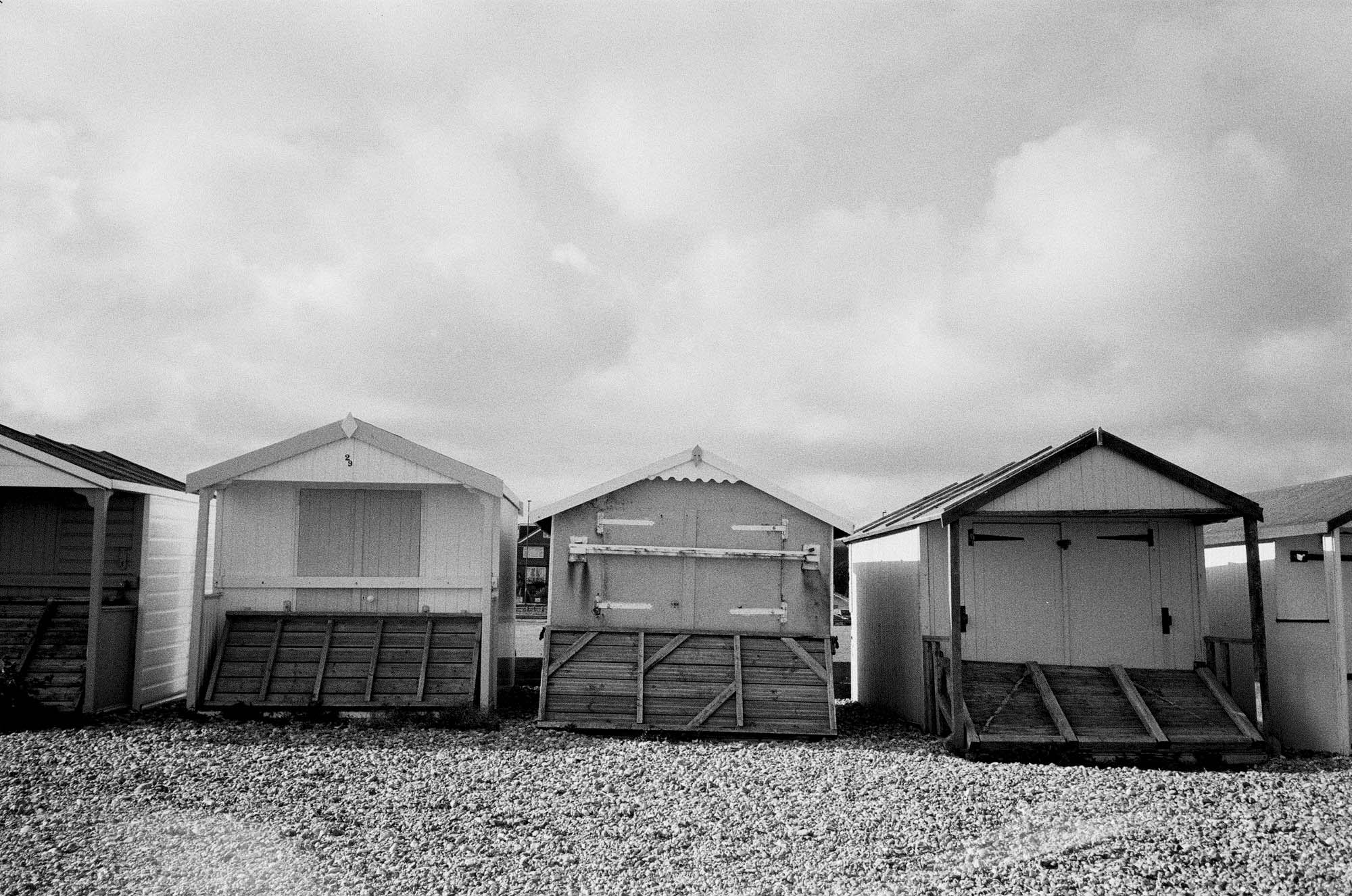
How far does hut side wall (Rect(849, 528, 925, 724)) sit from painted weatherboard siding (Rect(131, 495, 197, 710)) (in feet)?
31.3

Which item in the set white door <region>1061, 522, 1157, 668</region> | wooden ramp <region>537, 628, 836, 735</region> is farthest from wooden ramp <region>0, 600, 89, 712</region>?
white door <region>1061, 522, 1157, 668</region>

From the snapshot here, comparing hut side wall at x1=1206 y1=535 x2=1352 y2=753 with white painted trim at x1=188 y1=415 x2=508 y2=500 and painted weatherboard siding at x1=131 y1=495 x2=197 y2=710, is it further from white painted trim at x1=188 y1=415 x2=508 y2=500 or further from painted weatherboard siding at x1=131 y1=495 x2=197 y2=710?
painted weatherboard siding at x1=131 y1=495 x2=197 y2=710

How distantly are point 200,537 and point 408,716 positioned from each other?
11.0 ft

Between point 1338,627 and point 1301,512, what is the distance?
1401mm

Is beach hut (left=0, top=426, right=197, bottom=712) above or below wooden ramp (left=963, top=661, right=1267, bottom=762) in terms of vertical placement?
above

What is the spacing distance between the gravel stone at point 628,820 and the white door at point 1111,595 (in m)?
1.76

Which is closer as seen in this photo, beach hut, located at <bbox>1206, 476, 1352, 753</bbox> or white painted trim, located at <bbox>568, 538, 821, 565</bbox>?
beach hut, located at <bbox>1206, 476, 1352, 753</bbox>

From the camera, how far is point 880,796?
8.38 m

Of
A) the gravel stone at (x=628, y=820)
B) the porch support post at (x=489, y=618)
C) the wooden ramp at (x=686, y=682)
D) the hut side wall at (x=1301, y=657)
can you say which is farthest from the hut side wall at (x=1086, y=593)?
the porch support post at (x=489, y=618)

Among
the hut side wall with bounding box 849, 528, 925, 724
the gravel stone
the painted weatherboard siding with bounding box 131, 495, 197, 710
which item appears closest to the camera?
the gravel stone

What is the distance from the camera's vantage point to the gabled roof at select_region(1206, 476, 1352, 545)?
10.9 meters

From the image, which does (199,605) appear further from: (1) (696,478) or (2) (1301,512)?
(2) (1301,512)

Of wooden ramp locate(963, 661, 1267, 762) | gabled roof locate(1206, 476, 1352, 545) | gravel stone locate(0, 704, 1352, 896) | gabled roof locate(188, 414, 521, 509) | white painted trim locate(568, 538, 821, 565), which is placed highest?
gabled roof locate(188, 414, 521, 509)

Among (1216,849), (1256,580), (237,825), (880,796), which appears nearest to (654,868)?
(880,796)
